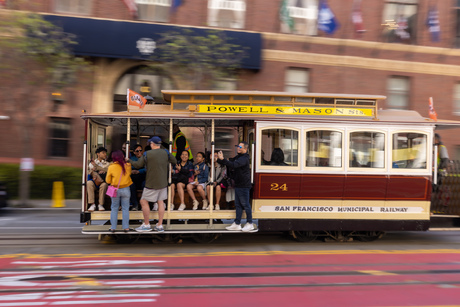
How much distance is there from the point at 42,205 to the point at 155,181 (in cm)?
818

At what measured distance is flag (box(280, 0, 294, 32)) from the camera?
18734 millimetres

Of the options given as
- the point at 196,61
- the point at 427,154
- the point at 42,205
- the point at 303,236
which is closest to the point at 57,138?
the point at 42,205

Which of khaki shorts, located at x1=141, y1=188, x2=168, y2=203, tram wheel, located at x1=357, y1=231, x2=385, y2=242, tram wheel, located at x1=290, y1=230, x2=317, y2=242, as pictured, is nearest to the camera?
khaki shorts, located at x1=141, y1=188, x2=168, y2=203

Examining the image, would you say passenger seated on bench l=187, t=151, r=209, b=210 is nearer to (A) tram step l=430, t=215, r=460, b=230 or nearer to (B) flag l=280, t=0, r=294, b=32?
(A) tram step l=430, t=215, r=460, b=230

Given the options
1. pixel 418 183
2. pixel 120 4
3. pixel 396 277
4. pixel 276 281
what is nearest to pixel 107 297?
pixel 276 281

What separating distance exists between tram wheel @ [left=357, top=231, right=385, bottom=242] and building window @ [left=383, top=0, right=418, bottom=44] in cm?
1379

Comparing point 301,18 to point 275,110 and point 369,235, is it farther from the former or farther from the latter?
point 369,235

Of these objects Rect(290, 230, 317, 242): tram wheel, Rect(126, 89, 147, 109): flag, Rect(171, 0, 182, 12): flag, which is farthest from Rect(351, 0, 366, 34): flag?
Rect(126, 89, 147, 109): flag

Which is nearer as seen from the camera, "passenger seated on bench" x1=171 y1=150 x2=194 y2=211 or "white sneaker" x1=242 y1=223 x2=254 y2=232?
"white sneaker" x1=242 y1=223 x2=254 y2=232

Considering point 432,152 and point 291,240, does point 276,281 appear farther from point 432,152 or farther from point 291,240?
point 432,152

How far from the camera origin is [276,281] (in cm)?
589

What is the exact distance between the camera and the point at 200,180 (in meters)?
8.68

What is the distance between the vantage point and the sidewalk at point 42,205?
1340 centimetres

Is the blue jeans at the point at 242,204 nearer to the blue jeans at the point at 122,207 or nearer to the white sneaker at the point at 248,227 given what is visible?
the white sneaker at the point at 248,227
